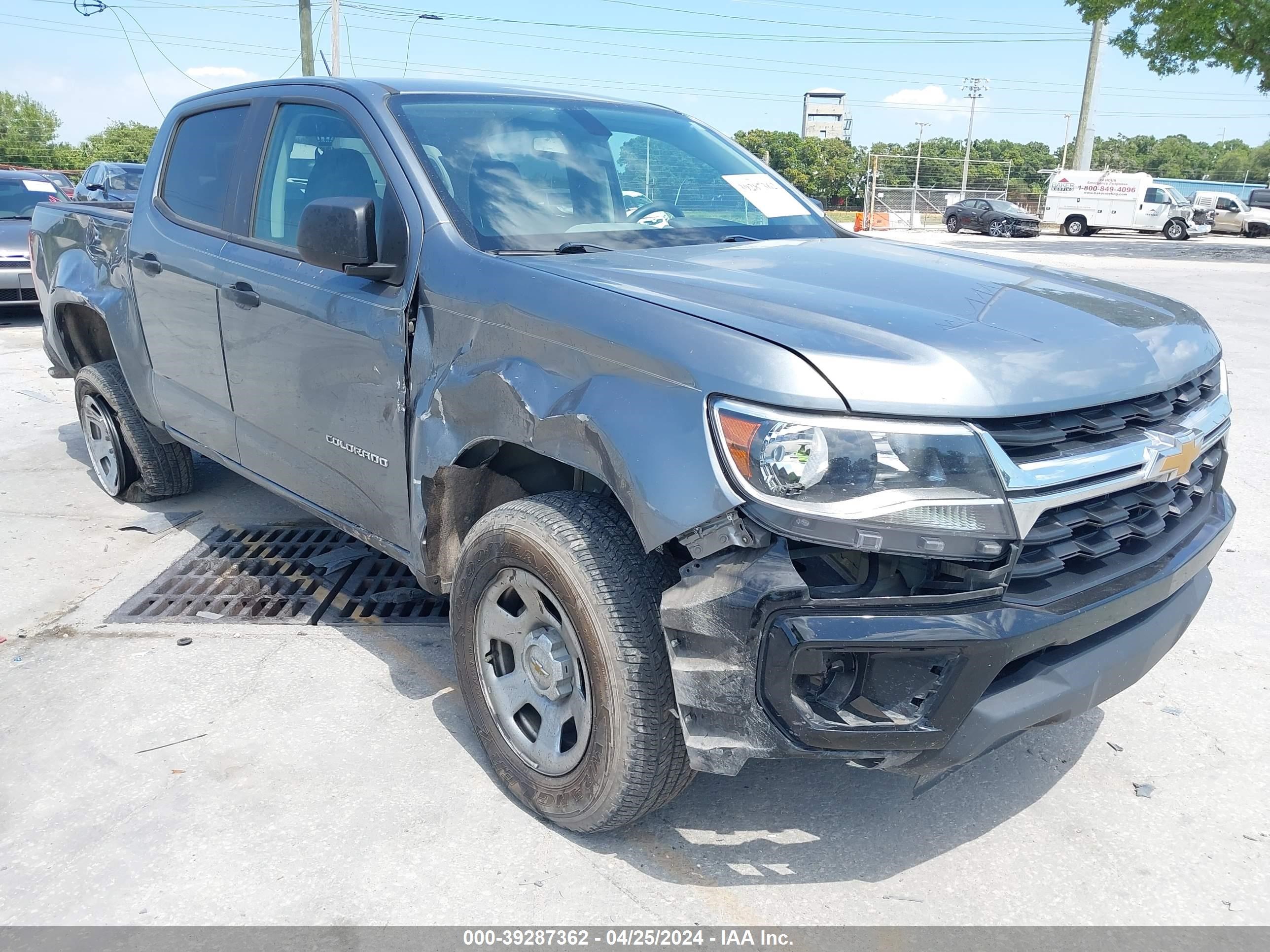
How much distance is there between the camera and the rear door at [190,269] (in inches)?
150

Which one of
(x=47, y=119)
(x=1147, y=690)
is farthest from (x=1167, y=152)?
(x=1147, y=690)

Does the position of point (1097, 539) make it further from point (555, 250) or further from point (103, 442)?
point (103, 442)

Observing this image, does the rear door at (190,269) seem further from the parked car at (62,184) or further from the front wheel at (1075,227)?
the front wheel at (1075,227)

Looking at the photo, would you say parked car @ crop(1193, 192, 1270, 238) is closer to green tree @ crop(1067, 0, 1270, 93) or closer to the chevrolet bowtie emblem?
green tree @ crop(1067, 0, 1270, 93)

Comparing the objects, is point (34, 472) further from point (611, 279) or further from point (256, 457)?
point (611, 279)

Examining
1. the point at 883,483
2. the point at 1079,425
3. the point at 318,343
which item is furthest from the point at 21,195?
the point at 1079,425

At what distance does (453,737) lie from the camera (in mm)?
3072

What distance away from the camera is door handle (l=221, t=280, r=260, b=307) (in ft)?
11.4

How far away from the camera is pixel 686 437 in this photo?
2.05 meters

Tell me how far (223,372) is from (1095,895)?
3.31 meters

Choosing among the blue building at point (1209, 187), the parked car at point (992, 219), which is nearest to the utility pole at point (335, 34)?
the parked car at point (992, 219)

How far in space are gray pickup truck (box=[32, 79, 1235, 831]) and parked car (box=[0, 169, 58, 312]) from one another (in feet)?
29.4

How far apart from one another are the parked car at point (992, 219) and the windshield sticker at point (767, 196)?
33.7 metres

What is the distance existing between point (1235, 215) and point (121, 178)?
37686mm
